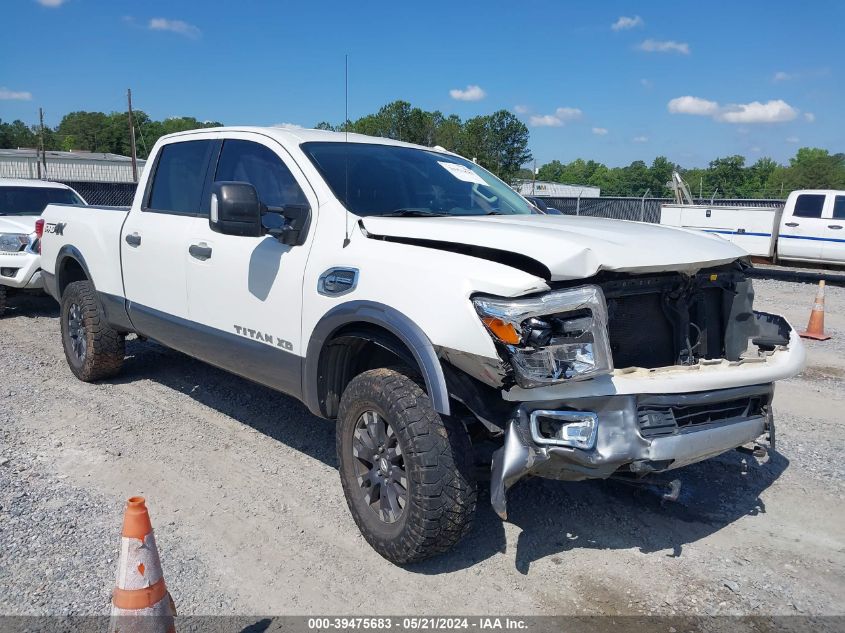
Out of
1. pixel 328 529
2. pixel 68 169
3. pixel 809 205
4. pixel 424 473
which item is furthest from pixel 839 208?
pixel 68 169

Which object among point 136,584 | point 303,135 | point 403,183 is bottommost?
point 136,584

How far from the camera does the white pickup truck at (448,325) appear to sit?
294 cm

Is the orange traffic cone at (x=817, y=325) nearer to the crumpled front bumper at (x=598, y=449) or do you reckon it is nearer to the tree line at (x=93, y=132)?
the crumpled front bumper at (x=598, y=449)

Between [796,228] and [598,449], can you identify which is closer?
[598,449]

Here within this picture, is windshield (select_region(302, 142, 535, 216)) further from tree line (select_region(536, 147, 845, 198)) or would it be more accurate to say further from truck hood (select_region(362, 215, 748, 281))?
tree line (select_region(536, 147, 845, 198))

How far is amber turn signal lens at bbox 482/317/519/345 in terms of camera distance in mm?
2846

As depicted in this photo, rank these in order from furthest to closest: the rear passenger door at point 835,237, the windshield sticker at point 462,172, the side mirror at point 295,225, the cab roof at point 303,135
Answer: the rear passenger door at point 835,237 < the windshield sticker at point 462,172 < the cab roof at point 303,135 < the side mirror at point 295,225

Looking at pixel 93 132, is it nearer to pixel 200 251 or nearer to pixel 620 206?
pixel 620 206

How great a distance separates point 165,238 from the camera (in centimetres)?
495

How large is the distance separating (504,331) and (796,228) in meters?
14.9

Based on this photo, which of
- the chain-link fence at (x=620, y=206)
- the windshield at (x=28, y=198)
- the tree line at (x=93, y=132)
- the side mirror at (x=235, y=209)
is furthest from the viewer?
the tree line at (x=93, y=132)

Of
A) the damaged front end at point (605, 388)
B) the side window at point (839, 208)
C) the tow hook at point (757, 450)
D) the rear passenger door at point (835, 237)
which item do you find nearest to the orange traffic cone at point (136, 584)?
the damaged front end at point (605, 388)

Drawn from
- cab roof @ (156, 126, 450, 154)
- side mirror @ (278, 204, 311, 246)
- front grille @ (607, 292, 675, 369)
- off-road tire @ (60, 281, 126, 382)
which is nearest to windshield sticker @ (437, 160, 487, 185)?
cab roof @ (156, 126, 450, 154)

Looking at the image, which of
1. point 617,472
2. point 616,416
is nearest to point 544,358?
point 616,416
